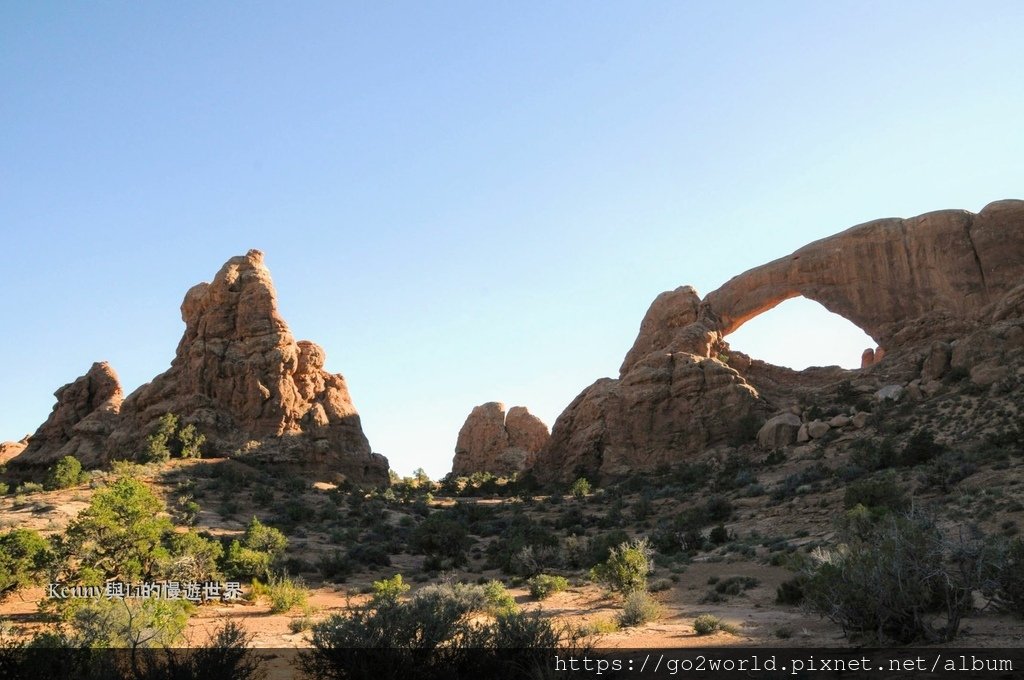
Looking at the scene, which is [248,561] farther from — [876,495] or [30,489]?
[876,495]

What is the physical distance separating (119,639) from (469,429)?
173 feet

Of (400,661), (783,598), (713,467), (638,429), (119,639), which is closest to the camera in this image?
(400,661)

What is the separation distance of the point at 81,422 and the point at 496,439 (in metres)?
30.5

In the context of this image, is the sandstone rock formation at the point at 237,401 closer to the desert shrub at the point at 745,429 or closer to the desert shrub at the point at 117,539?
the desert shrub at the point at 117,539

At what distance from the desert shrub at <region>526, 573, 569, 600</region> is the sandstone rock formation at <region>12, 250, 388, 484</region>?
2435 centimetres

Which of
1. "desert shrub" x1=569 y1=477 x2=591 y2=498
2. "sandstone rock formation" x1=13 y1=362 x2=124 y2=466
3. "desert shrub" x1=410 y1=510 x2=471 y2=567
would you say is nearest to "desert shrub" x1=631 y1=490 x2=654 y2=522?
"desert shrub" x1=569 y1=477 x2=591 y2=498

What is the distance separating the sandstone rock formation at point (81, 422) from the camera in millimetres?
38406

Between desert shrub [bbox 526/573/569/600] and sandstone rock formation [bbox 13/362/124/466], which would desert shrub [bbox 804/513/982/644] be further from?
sandstone rock formation [bbox 13/362/124/466]

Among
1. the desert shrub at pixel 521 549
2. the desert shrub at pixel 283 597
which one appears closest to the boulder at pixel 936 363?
the desert shrub at pixel 521 549

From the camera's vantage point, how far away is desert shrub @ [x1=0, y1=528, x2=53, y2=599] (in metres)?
15.4

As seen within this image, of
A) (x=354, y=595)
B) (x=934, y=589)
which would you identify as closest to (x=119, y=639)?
(x=354, y=595)

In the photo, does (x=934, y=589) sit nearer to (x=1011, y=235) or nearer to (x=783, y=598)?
(x=783, y=598)

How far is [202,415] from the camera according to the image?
38312 millimetres

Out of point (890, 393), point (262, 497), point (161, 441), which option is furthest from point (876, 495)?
point (161, 441)
